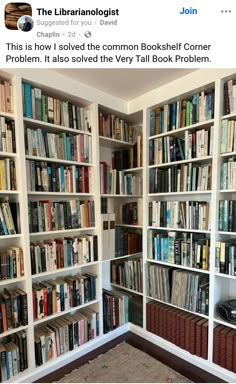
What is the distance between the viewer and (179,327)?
75.8 inches

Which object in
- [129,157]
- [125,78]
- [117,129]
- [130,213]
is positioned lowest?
[130,213]

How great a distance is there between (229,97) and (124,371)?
227 centimetres

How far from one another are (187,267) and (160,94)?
1568 mm

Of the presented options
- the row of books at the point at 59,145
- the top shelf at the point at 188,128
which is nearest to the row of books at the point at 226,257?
the top shelf at the point at 188,128

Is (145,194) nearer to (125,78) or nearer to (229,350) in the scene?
(125,78)

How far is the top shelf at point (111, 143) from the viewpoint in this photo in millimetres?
2207

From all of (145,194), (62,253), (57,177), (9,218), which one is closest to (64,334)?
(62,253)
